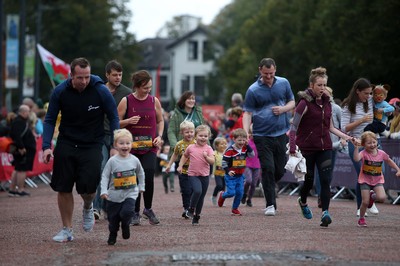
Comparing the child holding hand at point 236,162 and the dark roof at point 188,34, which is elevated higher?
the dark roof at point 188,34

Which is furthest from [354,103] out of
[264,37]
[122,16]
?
[122,16]

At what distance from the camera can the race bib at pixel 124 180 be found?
446 inches

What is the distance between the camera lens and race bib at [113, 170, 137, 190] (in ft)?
37.2

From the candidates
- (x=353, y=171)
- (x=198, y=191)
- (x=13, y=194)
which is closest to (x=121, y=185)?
(x=198, y=191)

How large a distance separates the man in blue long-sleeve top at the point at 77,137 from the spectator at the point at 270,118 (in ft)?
12.6

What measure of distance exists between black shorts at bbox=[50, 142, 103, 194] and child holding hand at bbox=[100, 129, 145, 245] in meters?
0.26

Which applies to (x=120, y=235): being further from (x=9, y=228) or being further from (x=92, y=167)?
(x=9, y=228)

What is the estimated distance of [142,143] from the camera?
1377 cm

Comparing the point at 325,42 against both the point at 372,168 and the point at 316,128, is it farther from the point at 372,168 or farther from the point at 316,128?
the point at 316,128

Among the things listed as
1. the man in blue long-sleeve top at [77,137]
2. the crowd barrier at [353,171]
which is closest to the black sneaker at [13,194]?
the crowd barrier at [353,171]

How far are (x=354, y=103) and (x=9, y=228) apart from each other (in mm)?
5007

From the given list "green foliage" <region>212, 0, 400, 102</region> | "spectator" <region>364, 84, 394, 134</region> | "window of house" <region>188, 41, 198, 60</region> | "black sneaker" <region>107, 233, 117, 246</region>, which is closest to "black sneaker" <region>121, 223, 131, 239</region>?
"black sneaker" <region>107, 233, 117, 246</region>

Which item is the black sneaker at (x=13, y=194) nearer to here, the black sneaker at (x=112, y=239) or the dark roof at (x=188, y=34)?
the black sneaker at (x=112, y=239)

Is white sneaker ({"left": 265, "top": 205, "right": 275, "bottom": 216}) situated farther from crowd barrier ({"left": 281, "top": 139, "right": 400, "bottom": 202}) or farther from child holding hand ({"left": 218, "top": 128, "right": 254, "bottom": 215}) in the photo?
crowd barrier ({"left": 281, "top": 139, "right": 400, "bottom": 202})
